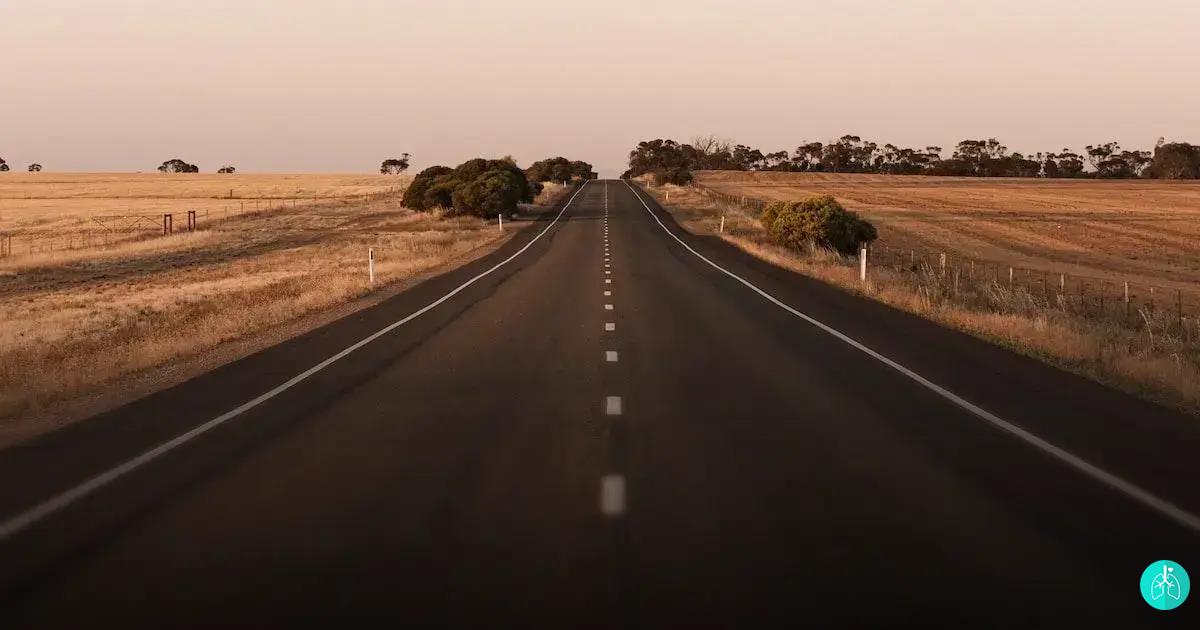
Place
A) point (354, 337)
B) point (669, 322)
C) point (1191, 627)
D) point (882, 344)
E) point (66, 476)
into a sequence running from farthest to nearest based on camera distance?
point (669, 322), point (354, 337), point (882, 344), point (66, 476), point (1191, 627)

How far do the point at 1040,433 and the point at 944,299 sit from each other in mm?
13702

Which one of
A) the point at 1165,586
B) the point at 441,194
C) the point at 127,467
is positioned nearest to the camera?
the point at 1165,586

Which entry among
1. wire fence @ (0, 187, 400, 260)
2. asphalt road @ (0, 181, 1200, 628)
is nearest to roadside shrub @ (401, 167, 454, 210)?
wire fence @ (0, 187, 400, 260)

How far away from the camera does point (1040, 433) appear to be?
923 centimetres

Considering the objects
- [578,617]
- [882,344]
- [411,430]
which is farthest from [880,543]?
[882,344]

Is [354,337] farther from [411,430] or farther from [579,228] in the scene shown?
[579,228]

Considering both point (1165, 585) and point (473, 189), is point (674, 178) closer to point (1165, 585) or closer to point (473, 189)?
point (473, 189)

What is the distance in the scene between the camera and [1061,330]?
52.3ft

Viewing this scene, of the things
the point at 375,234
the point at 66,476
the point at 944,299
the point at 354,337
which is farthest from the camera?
the point at 375,234

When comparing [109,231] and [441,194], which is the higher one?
[441,194]

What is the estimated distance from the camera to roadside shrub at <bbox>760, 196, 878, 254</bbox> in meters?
41.3

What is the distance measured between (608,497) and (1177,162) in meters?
178

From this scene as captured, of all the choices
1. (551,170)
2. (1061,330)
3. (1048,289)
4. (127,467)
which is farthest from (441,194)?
(551,170)

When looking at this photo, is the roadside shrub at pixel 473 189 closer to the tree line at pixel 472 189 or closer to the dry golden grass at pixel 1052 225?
the tree line at pixel 472 189
